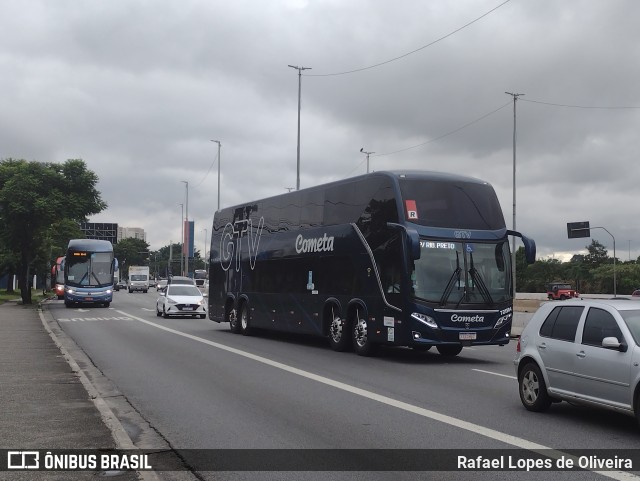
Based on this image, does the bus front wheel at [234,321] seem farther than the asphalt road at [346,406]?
Yes

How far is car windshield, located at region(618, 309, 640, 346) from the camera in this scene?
8688mm

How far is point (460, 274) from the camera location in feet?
53.8

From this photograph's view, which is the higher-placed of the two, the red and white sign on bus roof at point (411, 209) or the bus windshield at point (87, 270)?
the red and white sign on bus roof at point (411, 209)

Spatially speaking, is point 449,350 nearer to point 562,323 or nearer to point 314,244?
point 314,244

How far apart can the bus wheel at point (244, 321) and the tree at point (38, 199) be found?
79.4ft

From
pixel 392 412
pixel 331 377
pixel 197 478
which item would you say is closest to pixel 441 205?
pixel 331 377

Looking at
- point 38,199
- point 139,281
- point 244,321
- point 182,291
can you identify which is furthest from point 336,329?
point 139,281

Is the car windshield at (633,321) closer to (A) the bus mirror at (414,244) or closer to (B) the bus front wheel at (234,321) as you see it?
(A) the bus mirror at (414,244)

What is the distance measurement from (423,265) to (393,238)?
0.87 meters

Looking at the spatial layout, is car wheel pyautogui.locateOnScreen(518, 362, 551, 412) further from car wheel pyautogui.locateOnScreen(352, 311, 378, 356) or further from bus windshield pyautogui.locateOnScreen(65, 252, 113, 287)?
bus windshield pyautogui.locateOnScreen(65, 252, 113, 287)

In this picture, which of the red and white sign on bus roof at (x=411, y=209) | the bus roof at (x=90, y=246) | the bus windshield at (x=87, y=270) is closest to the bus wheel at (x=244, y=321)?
the red and white sign on bus roof at (x=411, y=209)

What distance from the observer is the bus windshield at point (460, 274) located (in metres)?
16.2

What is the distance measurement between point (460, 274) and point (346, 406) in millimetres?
6372

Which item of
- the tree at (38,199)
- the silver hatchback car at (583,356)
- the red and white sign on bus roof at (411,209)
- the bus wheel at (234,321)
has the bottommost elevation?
the bus wheel at (234,321)
